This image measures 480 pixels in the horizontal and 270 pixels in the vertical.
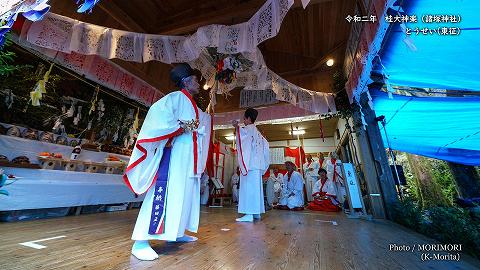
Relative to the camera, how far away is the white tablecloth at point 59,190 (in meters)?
2.75

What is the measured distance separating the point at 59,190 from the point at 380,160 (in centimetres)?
615

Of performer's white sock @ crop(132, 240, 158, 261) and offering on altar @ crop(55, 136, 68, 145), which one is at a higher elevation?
offering on altar @ crop(55, 136, 68, 145)

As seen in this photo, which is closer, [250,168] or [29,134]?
[29,134]

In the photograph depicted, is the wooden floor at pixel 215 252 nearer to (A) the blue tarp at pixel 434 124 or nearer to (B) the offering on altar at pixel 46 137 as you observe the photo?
(B) the offering on altar at pixel 46 137

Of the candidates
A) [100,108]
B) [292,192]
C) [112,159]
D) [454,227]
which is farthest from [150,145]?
[292,192]

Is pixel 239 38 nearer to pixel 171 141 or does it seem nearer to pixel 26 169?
pixel 171 141

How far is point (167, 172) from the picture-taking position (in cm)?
182

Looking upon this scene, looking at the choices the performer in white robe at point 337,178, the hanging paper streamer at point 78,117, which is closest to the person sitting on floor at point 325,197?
the performer in white robe at point 337,178

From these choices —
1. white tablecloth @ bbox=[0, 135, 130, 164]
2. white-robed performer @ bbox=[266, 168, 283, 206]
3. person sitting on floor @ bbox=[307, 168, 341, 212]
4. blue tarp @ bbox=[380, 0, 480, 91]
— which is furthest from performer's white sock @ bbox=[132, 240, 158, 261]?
white-robed performer @ bbox=[266, 168, 283, 206]

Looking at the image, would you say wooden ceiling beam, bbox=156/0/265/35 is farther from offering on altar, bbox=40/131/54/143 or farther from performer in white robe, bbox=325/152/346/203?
performer in white robe, bbox=325/152/346/203

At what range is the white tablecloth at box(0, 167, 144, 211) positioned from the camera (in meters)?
2.75

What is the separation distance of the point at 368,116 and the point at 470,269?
379cm

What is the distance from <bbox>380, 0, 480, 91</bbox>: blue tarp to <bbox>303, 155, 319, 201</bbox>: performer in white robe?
6.07 meters

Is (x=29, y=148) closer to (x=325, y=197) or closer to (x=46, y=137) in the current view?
(x=46, y=137)
